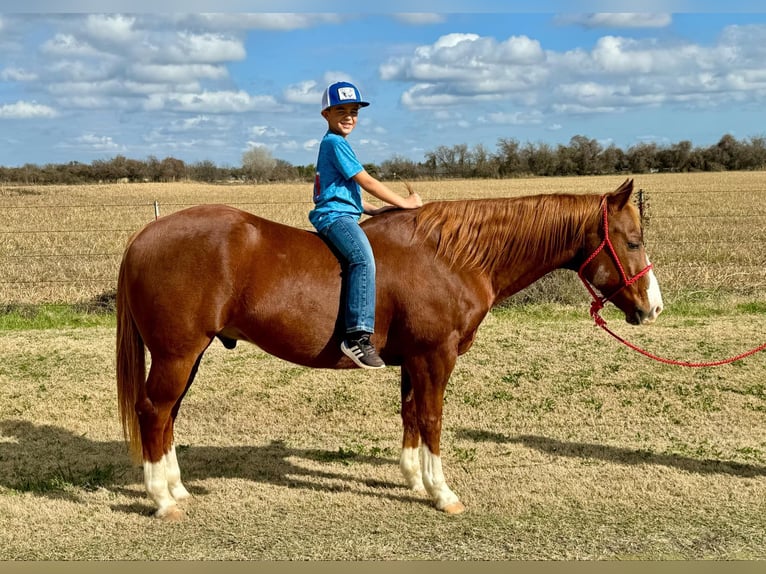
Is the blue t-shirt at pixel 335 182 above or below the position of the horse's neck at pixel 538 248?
above

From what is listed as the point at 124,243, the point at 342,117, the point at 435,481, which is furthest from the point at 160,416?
the point at 124,243

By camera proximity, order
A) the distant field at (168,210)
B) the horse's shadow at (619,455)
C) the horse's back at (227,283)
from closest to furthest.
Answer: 1. the horse's back at (227,283)
2. the horse's shadow at (619,455)
3. the distant field at (168,210)

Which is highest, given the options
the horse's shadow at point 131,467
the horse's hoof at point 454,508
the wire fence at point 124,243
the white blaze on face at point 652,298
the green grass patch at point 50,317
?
the white blaze on face at point 652,298

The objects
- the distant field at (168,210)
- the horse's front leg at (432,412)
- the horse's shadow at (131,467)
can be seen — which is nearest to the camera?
the horse's front leg at (432,412)

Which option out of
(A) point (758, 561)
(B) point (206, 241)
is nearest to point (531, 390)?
(A) point (758, 561)

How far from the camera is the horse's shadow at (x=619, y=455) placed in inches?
207

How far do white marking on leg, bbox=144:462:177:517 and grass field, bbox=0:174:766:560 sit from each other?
0.43ft

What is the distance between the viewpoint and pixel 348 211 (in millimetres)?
4594

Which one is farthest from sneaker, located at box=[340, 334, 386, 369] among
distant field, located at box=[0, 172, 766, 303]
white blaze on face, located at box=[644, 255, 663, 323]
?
distant field, located at box=[0, 172, 766, 303]

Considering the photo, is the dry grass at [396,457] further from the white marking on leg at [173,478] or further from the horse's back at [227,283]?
the horse's back at [227,283]

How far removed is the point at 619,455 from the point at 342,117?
3.34 m

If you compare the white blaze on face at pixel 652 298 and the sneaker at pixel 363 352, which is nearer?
the sneaker at pixel 363 352

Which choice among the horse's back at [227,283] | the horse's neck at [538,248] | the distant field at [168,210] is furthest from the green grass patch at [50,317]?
the horse's neck at [538,248]

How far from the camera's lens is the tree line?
4372 cm
